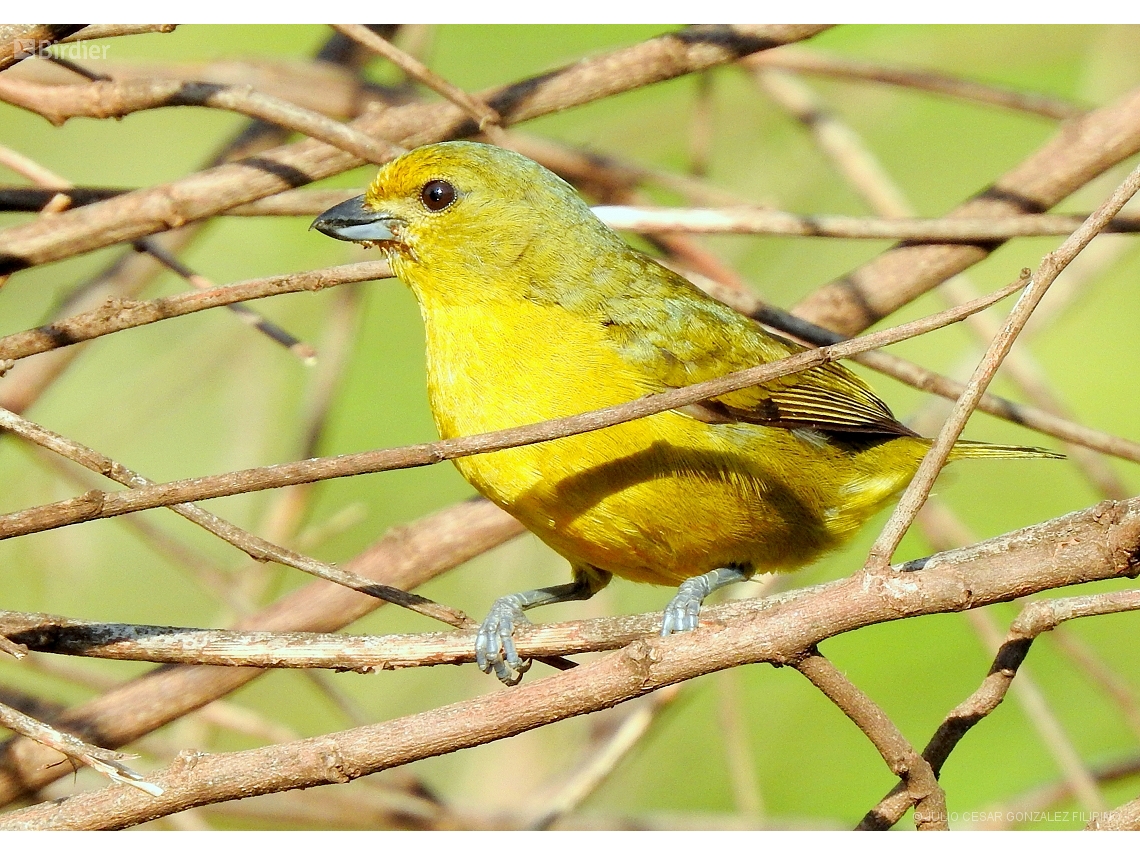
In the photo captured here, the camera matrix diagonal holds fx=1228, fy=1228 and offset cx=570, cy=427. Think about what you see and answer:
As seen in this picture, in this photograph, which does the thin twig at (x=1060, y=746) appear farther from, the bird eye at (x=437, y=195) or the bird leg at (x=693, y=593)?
the bird eye at (x=437, y=195)

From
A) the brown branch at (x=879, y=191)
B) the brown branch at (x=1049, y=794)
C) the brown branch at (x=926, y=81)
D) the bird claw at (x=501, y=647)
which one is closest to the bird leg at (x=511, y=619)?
the bird claw at (x=501, y=647)

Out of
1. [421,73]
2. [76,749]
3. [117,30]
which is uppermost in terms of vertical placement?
[421,73]

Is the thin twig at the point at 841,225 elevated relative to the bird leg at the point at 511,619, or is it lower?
elevated

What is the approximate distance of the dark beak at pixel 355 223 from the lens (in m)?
2.99

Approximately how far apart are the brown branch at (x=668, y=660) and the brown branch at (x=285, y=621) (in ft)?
2.50

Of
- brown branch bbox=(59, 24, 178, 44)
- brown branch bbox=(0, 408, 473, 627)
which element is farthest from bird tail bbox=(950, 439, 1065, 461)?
brown branch bbox=(59, 24, 178, 44)

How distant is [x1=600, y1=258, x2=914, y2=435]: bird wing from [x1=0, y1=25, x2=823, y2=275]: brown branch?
53cm

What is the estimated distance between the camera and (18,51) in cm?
210

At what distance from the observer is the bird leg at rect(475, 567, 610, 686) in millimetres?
2443

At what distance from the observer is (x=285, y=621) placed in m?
2.96

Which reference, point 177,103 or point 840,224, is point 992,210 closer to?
point 840,224

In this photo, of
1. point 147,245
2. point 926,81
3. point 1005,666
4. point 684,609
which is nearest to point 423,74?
point 147,245

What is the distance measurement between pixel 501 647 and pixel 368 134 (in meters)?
1.34

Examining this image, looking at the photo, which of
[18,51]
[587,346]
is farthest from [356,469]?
[587,346]
